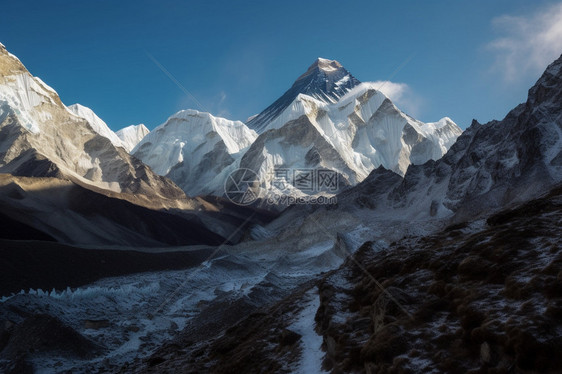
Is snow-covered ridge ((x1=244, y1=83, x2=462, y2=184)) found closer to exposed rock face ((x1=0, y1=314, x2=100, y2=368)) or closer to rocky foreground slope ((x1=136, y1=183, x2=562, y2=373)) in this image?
exposed rock face ((x1=0, y1=314, x2=100, y2=368))

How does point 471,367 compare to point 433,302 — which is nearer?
point 471,367

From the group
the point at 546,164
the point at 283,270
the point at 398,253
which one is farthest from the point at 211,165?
the point at 398,253

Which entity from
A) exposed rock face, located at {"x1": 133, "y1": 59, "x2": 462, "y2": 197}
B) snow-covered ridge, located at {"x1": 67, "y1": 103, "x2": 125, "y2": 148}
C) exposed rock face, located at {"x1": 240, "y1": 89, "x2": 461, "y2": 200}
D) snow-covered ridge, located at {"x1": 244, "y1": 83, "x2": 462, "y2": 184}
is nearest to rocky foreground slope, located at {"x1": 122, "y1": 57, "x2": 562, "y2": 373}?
exposed rock face, located at {"x1": 133, "y1": 59, "x2": 462, "y2": 197}

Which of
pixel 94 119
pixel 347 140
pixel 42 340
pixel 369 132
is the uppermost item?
pixel 94 119

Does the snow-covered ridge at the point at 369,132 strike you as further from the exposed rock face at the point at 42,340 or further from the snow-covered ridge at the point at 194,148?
the exposed rock face at the point at 42,340

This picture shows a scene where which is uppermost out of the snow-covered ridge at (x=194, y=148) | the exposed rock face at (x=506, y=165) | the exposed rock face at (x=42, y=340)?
the snow-covered ridge at (x=194, y=148)

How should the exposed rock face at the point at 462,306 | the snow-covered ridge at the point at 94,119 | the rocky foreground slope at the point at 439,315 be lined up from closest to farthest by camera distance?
the exposed rock face at the point at 462,306
the rocky foreground slope at the point at 439,315
the snow-covered ridge at the point at 94,119

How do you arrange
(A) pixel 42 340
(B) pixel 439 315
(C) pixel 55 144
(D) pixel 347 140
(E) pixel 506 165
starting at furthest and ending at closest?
(D) pixel 347 140 → (C) pixel 55 144 → (E) pixel 506 165 → (A) pixel 42 340 → (B) pixel 439 315

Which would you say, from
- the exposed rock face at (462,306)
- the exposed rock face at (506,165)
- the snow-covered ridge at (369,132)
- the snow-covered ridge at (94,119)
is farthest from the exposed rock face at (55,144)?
the snow-covered ridge at (94,119)

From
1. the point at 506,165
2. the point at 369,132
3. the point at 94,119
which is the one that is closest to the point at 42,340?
the point at 506,165

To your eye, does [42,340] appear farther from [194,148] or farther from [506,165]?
[194,148]

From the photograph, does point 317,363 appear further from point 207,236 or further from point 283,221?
point 283,221
